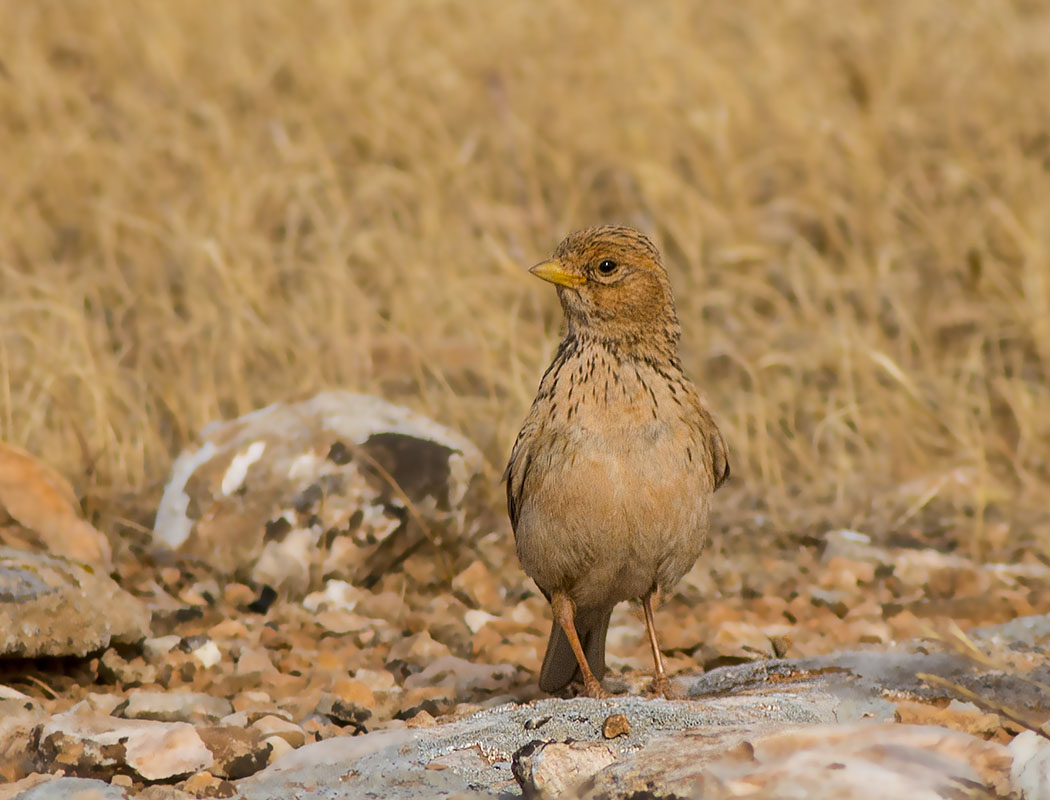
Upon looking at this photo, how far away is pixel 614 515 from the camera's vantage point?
3.65 metres

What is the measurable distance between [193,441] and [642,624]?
1.89 metres

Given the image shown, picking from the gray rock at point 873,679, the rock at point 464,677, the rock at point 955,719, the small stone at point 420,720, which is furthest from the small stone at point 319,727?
the rock at point 955,719

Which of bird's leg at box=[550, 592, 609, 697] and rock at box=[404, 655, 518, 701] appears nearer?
bird's leg at box=[550, 592, 609, 697]

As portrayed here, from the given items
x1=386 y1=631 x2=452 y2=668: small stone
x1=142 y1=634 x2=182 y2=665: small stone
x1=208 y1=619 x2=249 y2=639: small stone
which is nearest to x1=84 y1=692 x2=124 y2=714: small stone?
x1=142 y1=634 x2=182 y2=665: small stone

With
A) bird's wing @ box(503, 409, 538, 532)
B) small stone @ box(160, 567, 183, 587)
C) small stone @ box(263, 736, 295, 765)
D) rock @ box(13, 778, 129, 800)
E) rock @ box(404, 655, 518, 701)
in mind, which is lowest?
rock @ box(404, 655, 518, 701)

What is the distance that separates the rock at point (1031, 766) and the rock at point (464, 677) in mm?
1879

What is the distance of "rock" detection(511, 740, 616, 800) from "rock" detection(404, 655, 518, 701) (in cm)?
133

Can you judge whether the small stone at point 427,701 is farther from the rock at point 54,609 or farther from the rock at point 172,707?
the rock at point 54,609

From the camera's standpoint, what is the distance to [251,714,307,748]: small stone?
3.65m

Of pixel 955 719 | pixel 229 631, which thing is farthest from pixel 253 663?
pixel 955 719

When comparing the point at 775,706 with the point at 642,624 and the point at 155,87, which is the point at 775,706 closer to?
the point at 642,624

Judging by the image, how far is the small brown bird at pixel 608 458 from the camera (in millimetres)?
3678

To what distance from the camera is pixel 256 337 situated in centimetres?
643

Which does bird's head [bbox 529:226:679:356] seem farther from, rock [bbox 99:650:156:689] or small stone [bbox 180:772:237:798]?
rock [bbox 99:650:156:689]
